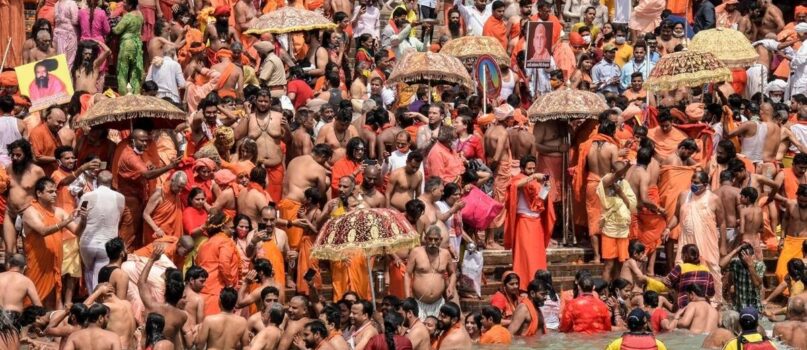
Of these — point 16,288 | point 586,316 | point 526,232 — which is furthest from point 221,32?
point 16,288

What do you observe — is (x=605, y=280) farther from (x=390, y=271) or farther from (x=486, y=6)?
(x=486, y=6)

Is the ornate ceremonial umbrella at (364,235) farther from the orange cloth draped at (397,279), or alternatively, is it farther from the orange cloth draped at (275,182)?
the orange cloth draped at (275,182)

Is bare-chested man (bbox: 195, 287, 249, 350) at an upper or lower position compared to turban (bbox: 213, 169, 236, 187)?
lower

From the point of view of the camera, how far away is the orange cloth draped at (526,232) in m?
22.7

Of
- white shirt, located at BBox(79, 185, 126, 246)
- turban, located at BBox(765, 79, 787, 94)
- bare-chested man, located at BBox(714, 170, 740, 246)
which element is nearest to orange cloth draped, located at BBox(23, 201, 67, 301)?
white shirt, located at BBox(79, 185, 126, 246)

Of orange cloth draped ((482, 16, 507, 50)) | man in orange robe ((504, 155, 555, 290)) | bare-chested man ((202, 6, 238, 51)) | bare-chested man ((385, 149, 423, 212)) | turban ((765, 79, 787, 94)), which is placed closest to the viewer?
bare-chested man ((385, 149, 423, 212))

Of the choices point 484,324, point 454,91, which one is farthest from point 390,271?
point 454,91

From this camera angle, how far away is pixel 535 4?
1164 inches

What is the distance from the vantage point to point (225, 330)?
19.0m

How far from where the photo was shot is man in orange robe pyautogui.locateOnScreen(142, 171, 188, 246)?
21.3 metres

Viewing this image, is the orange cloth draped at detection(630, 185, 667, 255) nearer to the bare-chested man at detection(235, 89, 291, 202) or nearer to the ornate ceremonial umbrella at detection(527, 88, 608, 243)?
the ornate ceremonial umbrella at detection(527, 88, 608, 243)

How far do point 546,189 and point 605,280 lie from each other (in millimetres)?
1039

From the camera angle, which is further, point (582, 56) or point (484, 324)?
point (582, 56)

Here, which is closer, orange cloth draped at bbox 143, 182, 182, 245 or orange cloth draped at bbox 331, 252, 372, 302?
orange cloth draped at bbox 143, 182, 182, 245
